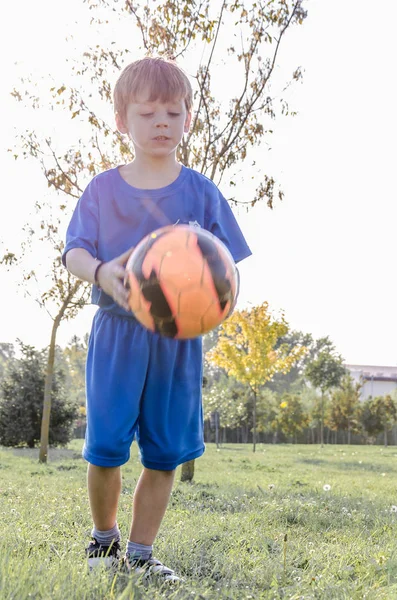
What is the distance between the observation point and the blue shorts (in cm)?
269

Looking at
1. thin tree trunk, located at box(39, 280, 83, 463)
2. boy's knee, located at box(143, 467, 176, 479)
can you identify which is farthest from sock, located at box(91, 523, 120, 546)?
thin tree trunk, located at box(39, 280, 83, 463)

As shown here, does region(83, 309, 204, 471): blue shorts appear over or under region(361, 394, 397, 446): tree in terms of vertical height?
under

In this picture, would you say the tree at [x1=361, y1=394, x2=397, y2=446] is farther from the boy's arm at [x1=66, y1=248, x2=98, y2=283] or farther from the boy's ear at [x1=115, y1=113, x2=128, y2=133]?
the boy's arm at [x1=66, y1=248, x2=98, y2=283]

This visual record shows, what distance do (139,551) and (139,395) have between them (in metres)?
0.70

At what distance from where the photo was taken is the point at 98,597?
2168 mm

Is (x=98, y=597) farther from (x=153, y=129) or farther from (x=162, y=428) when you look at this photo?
(x=153, y=129)

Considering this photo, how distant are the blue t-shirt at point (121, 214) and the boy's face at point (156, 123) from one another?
19 cm

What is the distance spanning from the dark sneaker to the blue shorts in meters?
0.39

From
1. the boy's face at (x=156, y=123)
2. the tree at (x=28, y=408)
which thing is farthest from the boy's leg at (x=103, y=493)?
the tree at (x=28, y=408)

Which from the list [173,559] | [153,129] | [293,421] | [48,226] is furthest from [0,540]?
[293,421]

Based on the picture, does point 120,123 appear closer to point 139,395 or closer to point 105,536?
point 139,395

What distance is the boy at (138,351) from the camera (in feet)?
8.89

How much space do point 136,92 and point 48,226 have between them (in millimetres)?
10682

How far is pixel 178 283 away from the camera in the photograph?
233 centimetres
